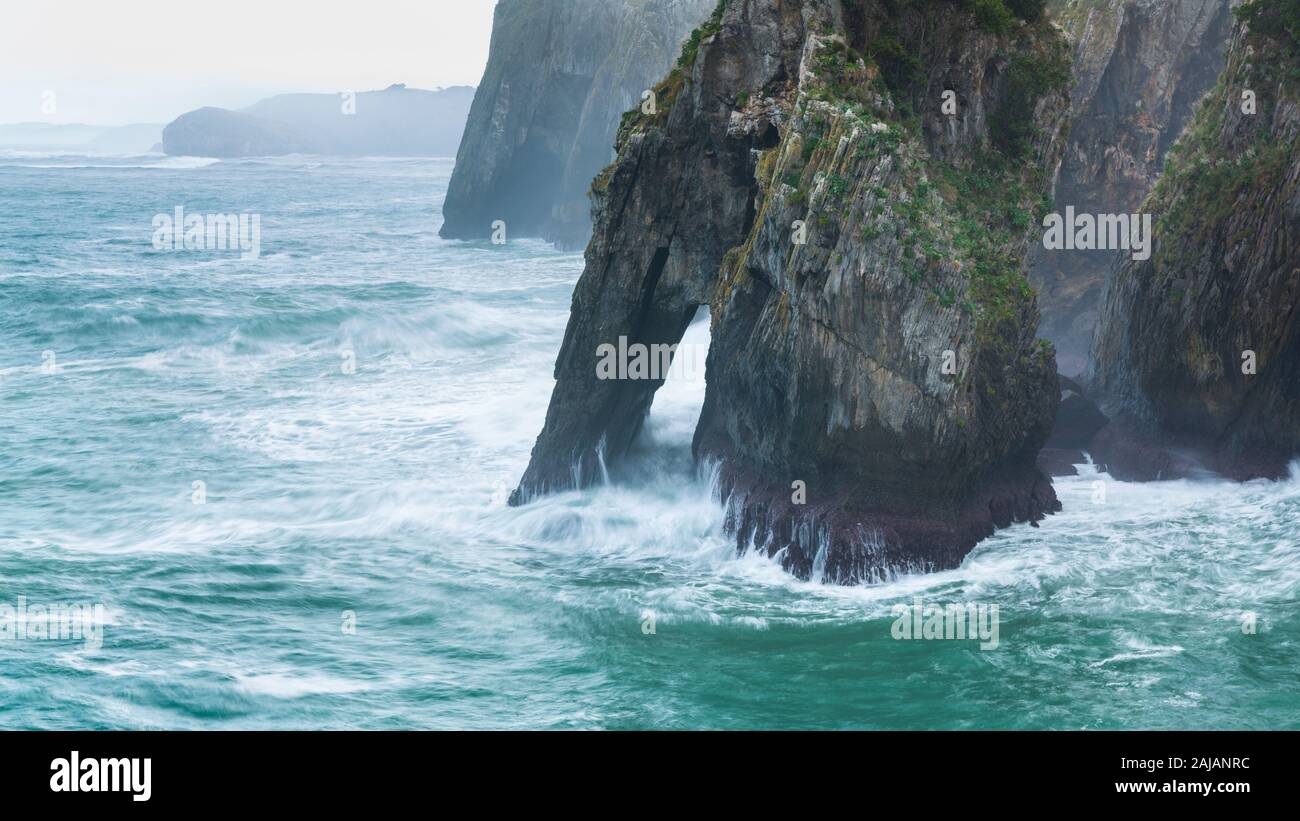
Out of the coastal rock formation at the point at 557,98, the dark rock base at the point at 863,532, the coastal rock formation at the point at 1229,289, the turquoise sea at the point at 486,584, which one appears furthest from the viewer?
the coastal rock formation at the point at 557,98

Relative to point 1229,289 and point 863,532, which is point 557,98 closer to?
point 1229,289

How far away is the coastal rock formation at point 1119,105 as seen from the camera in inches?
1964

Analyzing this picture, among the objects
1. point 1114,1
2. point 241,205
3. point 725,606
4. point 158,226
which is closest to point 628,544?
point 725,606

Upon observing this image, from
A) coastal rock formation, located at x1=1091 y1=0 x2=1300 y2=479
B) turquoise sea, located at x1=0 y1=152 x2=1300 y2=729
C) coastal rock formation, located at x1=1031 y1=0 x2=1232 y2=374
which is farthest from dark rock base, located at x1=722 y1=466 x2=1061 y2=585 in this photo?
coastal rock formation, located at x1=1031 y1=0 x2=1232 y2=374

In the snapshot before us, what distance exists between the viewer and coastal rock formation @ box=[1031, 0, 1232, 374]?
49.9 metres

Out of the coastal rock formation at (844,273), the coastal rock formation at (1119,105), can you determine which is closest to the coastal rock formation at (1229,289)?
the coastal rock formation at (844,273)

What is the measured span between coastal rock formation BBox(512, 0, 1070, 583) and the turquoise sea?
4.95 feet

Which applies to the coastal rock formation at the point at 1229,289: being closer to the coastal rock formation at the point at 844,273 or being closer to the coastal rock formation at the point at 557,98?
the coastal rock formation at the point at 844,273

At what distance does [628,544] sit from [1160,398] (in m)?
15.7

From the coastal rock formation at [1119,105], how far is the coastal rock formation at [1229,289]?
13291 mm

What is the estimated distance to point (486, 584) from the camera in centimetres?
2995

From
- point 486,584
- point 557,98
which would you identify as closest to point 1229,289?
point 486,584

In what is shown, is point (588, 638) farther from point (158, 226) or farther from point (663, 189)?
point (158, 226)

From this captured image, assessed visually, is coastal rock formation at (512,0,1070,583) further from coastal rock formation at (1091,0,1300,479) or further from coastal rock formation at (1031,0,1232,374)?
coastal rock formation at (1031,0,1232,374)
